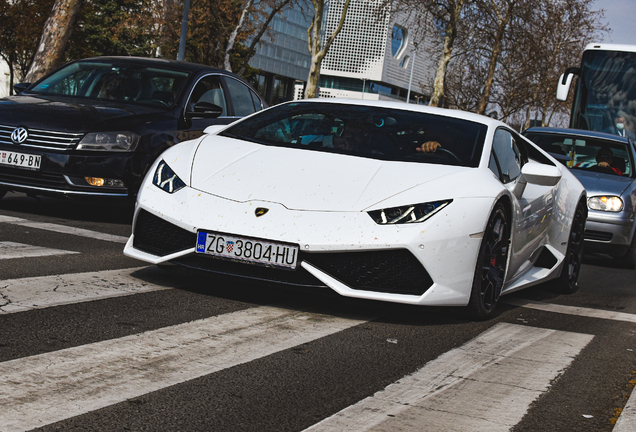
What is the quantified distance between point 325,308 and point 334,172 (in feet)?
2.62

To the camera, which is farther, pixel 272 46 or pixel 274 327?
pixel 272 46

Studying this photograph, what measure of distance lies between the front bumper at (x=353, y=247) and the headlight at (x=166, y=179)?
0.17m

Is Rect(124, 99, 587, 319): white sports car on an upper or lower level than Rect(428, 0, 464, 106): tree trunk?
lower

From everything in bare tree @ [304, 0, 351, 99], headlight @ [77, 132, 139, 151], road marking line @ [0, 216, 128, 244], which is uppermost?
bare tree @ [304, 0, 351, 99]

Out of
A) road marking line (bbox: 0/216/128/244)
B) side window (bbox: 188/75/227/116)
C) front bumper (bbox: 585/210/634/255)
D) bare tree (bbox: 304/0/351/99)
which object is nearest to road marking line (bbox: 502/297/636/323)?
road marking line (bbox: 0/216/128/244)

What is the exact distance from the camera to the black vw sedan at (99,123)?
303 inches

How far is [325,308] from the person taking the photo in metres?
4.97

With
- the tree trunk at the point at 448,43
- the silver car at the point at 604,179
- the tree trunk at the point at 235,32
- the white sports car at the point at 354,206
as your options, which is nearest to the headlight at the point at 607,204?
the silver car at the point at 604,179

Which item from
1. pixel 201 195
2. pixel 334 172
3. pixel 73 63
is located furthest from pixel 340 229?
pixel 73 63

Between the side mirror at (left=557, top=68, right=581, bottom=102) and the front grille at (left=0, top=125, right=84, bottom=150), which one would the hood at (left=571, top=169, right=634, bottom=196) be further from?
the side mirror at (left=557, top=68, right=581, bottom=102)

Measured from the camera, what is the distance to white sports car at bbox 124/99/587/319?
14.8ft

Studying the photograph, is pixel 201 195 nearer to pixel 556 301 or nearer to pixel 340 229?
pixel 340 229

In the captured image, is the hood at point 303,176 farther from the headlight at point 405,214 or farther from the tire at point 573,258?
the tire at point 573,258

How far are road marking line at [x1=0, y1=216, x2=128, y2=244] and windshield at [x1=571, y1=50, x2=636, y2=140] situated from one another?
1333 centimetres
